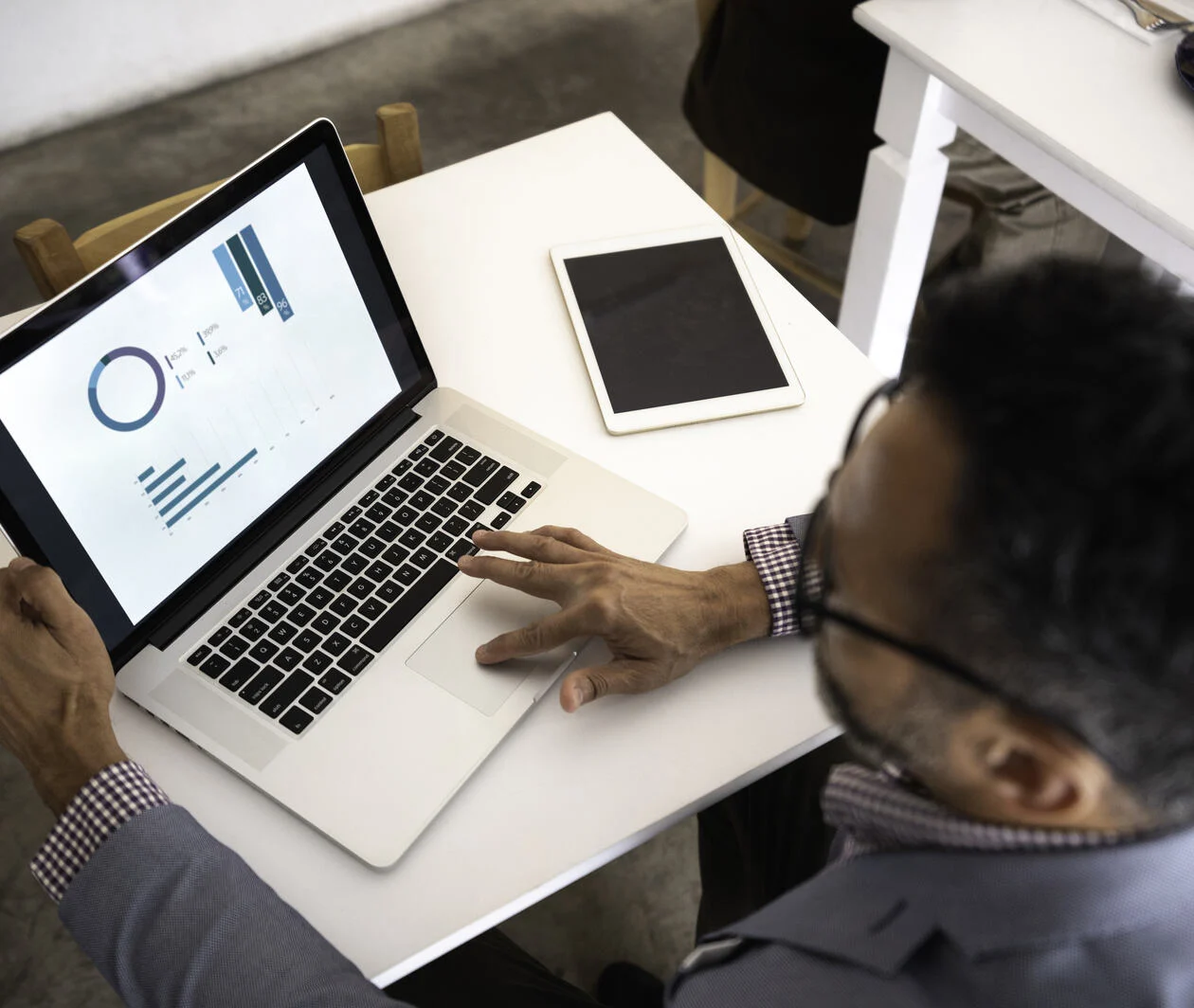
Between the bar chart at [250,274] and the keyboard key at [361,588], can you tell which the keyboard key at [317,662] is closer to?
the keyboard key at [361,588]

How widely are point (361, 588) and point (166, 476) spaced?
0.18m

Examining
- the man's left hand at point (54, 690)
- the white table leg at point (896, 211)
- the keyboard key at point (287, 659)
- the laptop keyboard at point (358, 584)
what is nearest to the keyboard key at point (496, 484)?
the laptop keyboard at point (358, 584)

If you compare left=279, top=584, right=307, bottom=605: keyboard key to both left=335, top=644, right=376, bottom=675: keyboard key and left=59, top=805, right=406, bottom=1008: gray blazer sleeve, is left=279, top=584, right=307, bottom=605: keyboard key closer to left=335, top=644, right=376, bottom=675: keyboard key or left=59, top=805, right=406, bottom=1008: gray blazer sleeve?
left=335, top=644, right=376, bottom=675: keyboard key

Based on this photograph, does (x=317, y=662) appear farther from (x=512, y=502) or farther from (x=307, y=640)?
(x=512, y=502)

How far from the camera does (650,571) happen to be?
905mm

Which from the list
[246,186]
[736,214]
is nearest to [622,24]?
[736,214]

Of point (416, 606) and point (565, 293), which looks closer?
point (416, 606)

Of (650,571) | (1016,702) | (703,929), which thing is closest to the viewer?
(1016,702)

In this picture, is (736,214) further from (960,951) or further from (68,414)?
(960,951)

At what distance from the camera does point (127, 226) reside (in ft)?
3.75

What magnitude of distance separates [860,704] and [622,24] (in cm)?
305

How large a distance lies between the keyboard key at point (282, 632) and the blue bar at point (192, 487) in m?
0.13

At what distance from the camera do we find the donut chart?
80cm

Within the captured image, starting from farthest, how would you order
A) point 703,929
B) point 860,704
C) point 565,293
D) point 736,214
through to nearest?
point 736,214, point 703,929, point 565,293, point 860,704
